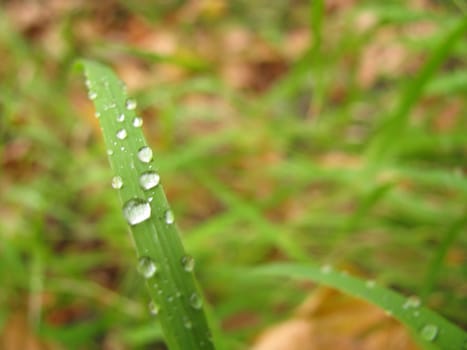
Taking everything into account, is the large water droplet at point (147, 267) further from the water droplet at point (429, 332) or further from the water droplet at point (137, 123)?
the water droplet at point (429, 332)

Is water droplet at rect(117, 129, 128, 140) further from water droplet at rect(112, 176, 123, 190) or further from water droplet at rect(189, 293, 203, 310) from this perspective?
water droplet at rect(189, 293, 203, 310)

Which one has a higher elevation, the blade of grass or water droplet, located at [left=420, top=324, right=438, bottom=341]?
the blade of grass

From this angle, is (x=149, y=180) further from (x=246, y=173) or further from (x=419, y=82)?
(x=246, y=173)

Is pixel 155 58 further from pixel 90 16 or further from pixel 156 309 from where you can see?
pixel 90 16

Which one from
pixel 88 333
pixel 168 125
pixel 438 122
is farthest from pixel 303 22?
pixel 88 333

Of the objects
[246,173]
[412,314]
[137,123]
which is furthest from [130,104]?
[246,173]

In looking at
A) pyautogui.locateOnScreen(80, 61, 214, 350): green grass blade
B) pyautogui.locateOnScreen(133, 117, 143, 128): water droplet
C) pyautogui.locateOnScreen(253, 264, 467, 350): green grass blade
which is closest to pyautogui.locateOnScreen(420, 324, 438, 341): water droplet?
pyautogui.locateOnScreen(253, 264, 467, 350): green grass blade

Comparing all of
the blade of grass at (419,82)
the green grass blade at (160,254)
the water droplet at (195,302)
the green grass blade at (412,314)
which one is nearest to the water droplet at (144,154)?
the green grass blade at (160,254)
